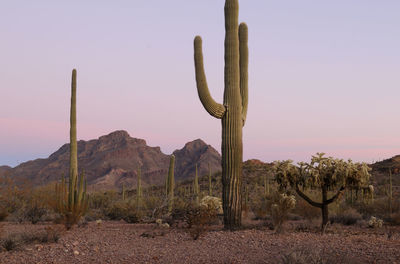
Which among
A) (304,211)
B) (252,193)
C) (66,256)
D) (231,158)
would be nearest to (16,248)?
(66,256)

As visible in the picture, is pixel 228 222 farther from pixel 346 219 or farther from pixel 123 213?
pixel 123 213

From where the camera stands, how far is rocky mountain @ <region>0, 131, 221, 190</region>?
2955 inches

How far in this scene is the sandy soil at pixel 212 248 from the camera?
7809 millimetres

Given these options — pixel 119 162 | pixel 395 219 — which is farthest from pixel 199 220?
pixel 119 162

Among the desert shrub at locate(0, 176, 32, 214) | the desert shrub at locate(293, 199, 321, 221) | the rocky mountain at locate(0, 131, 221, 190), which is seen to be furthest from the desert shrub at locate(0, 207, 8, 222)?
the rocky mountain at locate(0, 131, 221, 190)

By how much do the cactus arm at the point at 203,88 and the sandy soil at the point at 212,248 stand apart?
370cm

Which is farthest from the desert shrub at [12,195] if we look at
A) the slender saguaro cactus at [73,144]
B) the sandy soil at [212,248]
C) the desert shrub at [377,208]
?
the desert shrub at [377,208]

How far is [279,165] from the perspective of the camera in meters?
13.0

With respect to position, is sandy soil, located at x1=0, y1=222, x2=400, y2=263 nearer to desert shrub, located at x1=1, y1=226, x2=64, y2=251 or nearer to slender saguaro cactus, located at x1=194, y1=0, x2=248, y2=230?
desert shrub, located at x1=1, y1=226, x2=64, y2=251

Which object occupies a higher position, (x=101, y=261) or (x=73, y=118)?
(x=73, y=118)

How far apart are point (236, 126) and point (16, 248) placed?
23.1 feet

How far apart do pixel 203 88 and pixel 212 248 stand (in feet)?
18.0

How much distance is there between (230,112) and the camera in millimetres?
12961

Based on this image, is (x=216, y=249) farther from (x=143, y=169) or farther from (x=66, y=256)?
(x=143, y=169)
